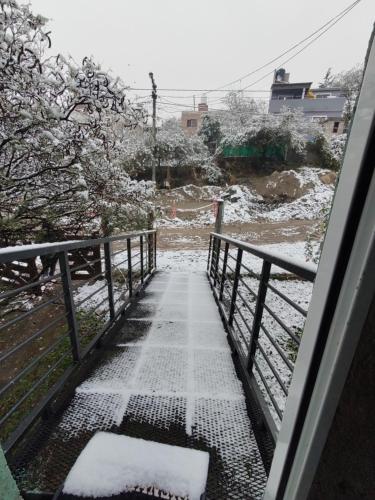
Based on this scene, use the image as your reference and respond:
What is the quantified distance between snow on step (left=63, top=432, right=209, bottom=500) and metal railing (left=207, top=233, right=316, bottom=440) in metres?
0.48

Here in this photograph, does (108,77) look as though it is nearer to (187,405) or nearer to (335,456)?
(187,405)

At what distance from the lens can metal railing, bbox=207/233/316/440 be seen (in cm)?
121

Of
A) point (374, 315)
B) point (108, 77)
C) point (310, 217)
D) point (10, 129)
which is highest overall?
point (108, 77)

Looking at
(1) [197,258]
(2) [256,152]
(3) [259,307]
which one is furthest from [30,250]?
(2) [256,152]

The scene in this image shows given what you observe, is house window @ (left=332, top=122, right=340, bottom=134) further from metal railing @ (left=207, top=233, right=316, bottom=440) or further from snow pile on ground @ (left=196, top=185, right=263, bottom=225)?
metal railing @ (left=207, top=233, right=316, bottom=440)

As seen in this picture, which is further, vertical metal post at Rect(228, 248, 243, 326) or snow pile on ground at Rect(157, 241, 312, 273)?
snow pile on ground at Rect(157, 241, 312, 273)

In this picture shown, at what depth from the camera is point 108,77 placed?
2773mm

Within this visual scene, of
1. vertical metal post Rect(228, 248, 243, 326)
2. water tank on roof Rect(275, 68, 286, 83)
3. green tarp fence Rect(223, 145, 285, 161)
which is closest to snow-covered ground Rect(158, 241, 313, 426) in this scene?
vertical metal post Rect(228, 248, 243, 326)

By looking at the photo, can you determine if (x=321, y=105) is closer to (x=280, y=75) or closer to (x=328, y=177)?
(x=280, y=75)

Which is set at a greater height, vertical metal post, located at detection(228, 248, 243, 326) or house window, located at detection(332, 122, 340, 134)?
house window, located at detection(332, 122, 340, 134)

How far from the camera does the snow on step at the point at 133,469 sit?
0.89 metres

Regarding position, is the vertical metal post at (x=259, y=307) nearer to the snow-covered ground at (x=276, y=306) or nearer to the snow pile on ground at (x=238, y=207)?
the snow-covered ground at (x=276, y=306)

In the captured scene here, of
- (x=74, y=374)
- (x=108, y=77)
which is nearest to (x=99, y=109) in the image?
(x=108, y=77)

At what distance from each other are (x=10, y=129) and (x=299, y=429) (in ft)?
11.6
